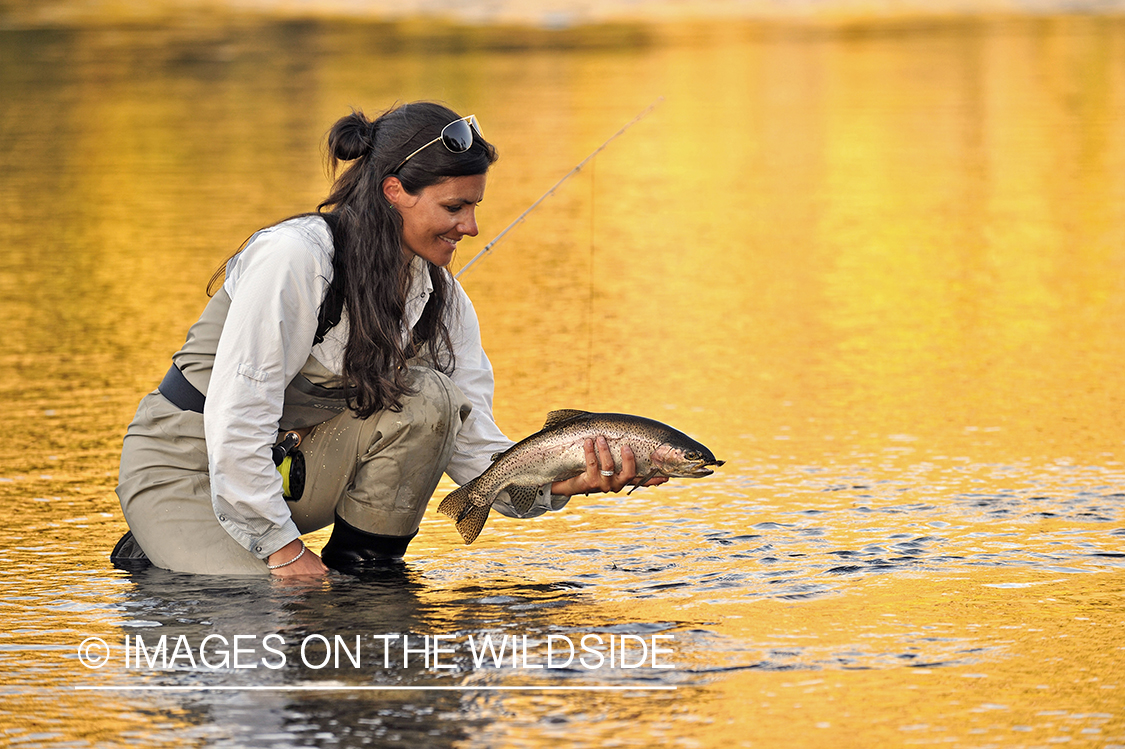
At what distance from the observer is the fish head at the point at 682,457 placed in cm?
472

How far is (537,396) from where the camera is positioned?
24.1 feet

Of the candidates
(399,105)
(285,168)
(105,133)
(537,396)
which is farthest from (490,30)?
(399,105)

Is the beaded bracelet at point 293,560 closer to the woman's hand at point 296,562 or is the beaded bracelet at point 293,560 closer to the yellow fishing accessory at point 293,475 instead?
the woman's hand at point 296,562

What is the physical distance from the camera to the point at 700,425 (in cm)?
693

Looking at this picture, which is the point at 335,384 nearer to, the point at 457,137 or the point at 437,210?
the point at 437,210

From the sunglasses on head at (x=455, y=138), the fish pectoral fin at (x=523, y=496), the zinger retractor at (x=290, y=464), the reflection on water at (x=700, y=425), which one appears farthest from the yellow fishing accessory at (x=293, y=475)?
the sunglasses on head at (x=455, y=138)

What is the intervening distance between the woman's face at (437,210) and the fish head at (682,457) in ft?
2.52

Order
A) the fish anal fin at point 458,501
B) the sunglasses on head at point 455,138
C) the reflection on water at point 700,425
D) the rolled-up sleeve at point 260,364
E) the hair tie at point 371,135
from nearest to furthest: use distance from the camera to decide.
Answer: the reflection on water at point 700,425, the rolled-up sleeve at point 260,364, the sunglasses on head at point 455,138, the hair tie at point 371,135, the fish anal fin at point 458,501

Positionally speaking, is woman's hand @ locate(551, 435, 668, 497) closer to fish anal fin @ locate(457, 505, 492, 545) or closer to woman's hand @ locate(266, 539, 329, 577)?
fish anal fin @ locate(457, 505, 492, 545)

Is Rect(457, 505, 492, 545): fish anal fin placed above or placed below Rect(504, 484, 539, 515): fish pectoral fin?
below

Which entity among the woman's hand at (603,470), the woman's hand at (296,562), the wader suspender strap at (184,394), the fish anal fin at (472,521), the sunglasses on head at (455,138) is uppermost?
the sunglasses on head at (455,138)

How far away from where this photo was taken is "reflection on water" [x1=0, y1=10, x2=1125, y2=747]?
13.2 ft

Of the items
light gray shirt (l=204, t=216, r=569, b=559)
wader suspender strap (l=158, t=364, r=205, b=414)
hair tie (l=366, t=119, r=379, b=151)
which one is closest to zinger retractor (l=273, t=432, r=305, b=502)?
light gray shirt (l=204, t=216, r=569, b=559)

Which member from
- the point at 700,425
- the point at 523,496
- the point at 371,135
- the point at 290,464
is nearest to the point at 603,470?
the point at 523,496
